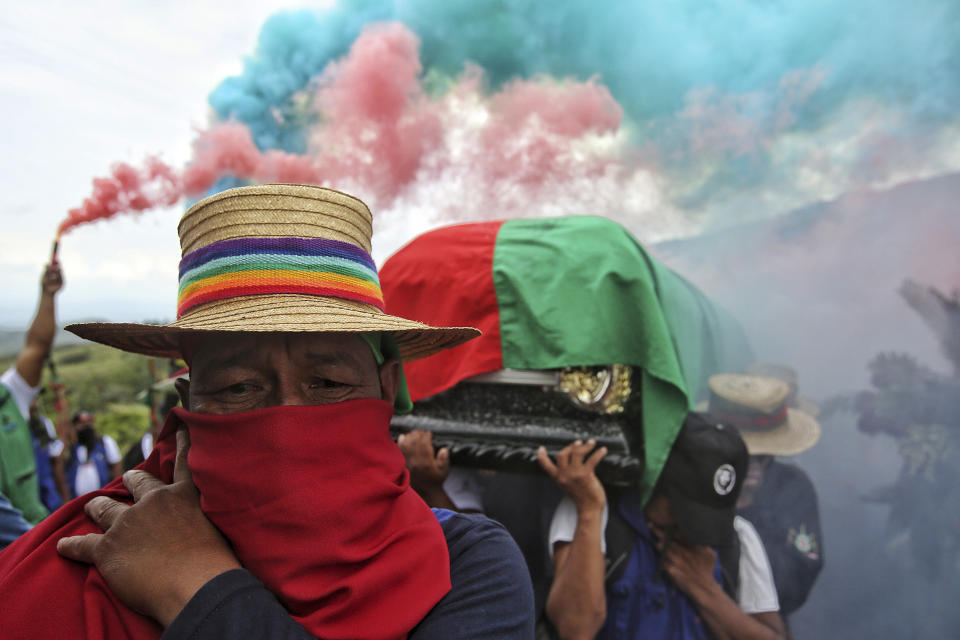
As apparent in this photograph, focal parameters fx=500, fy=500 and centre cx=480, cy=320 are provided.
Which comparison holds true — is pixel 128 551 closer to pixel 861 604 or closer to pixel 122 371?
pixel 861 604

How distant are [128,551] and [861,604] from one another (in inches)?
219

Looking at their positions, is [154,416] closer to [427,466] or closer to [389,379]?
[427,466]

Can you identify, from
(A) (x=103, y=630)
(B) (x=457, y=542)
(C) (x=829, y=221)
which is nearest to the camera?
(A) (x=103, y=630)

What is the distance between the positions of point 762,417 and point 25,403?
16.3ft

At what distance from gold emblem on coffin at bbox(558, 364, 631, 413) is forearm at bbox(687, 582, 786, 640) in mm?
894

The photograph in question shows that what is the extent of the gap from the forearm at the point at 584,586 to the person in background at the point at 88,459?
4870 millimetres

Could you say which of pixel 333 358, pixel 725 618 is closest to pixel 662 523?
pixel 725 618

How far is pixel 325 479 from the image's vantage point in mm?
1050

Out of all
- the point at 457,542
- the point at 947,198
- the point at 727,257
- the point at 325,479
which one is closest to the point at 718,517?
the point at 457,542

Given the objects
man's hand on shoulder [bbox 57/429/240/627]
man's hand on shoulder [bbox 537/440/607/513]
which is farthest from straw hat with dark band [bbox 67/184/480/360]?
man's hand on shoulder [bbox 537/440/607/513]

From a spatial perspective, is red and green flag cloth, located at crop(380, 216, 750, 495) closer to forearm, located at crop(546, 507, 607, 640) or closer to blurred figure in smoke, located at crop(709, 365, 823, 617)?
forearm, located at crop(546, 507, 607, 640)

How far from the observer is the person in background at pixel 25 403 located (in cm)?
296

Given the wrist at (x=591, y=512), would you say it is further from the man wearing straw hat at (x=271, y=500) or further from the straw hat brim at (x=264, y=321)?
the straw hat brim at (x=264, y=321)

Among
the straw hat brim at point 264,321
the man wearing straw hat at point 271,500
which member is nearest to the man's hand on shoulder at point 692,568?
the man wearing straw hat at point 271,500
